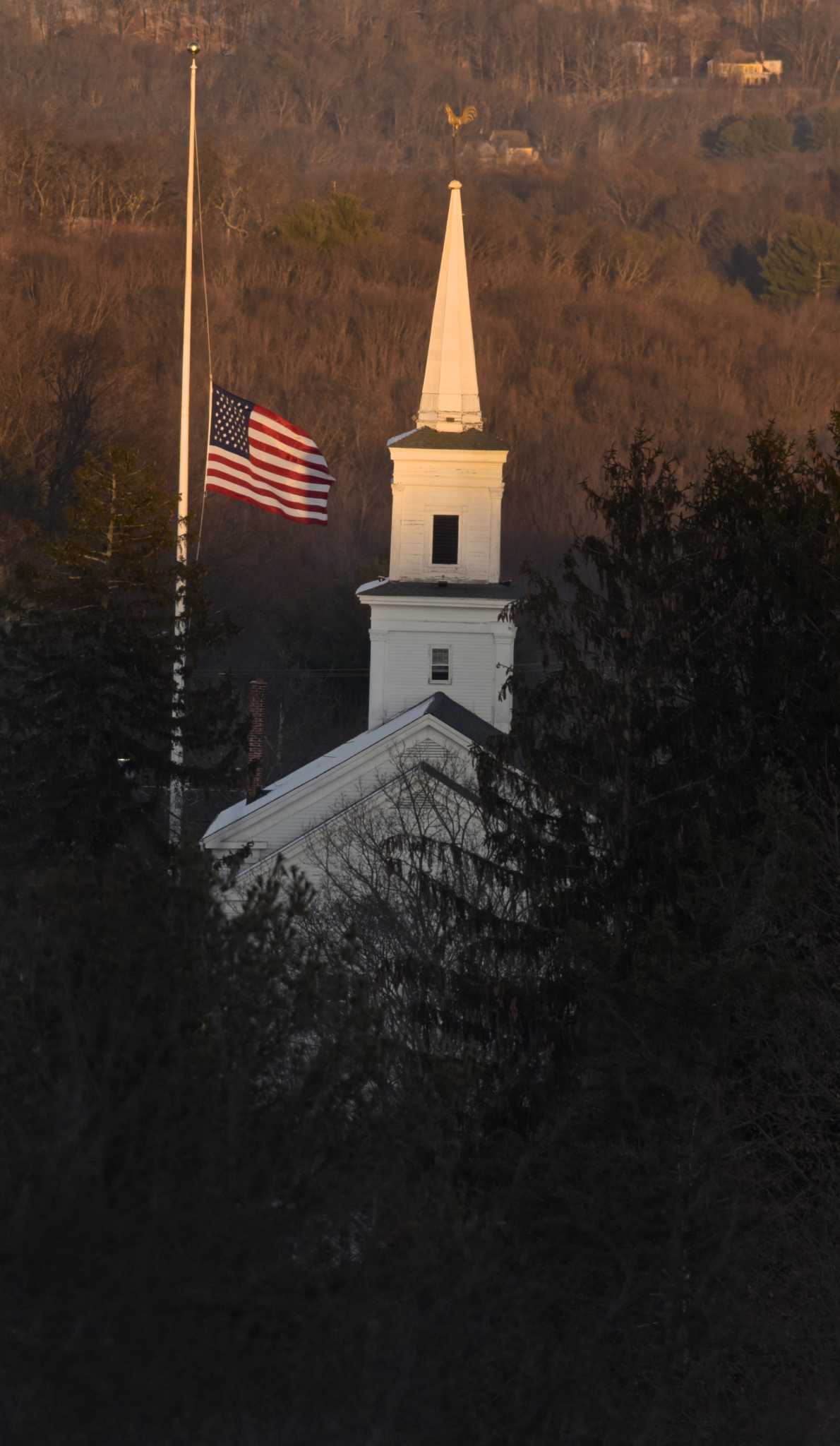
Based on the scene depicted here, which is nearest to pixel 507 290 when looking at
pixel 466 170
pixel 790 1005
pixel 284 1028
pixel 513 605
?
pixel 466 170

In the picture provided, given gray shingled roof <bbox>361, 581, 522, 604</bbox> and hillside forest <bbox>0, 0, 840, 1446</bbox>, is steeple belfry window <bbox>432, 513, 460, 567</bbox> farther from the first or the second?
hillside forest <bbox>0, 0, 840, 1446</bbox>

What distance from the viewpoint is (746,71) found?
195 meters

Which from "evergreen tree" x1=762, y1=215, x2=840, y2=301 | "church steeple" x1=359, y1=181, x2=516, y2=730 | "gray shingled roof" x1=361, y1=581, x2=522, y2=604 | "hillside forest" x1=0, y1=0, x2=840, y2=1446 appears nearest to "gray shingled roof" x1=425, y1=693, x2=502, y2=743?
"church steeple" x1=359, y1=181, x2=516, y2=730

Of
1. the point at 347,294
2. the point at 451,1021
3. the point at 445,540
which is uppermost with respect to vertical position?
the point at 347,294

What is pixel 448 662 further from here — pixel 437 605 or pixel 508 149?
pixel 508 149

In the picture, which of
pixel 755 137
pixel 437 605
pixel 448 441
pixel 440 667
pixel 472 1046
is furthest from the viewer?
pixel 755 137

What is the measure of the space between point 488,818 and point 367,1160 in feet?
49.8

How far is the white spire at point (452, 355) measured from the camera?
38438 millimetres

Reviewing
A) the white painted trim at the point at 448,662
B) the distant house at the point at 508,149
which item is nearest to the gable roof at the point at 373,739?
the white painted trim at the point at 448,662

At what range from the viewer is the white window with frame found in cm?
3656

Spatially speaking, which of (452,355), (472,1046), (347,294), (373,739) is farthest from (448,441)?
(347,294)

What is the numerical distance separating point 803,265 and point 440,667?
84.3 metres

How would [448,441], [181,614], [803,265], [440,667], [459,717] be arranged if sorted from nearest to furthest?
[181,614] → [459,717] → [440,667] → [448,441] → [803,265]

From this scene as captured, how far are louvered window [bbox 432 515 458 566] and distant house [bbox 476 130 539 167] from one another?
119 metres
